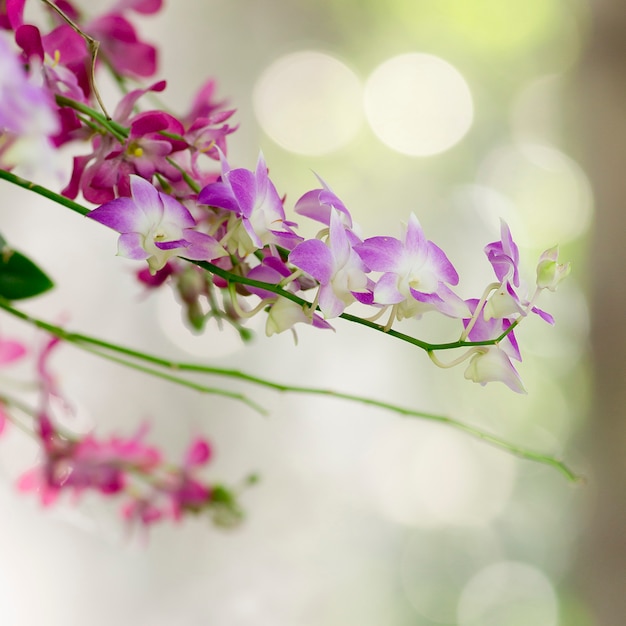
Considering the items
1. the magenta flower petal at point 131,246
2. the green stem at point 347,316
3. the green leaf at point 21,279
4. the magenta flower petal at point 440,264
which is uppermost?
the magenta flower petal at point 440,264

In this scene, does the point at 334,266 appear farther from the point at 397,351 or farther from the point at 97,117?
the point at 397,351

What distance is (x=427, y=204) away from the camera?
0.96m

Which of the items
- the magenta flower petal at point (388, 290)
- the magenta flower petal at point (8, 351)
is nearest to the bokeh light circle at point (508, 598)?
the magenta flower petal at point (8, 351)

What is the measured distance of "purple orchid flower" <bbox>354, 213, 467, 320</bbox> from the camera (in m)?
0.21

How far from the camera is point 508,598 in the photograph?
3.06ft

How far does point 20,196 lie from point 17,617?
415 millimetres

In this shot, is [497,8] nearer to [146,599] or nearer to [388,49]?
[388,49]

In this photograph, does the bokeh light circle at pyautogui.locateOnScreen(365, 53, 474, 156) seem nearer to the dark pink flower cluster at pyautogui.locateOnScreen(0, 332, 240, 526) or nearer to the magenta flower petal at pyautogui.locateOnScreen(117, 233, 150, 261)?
the dark pink flower cluster at pyautogui.locateOnScreen(0, 332, 240, 526)

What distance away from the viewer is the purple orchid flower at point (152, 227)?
0.68 feet

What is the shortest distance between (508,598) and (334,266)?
848mm

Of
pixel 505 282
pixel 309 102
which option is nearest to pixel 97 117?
pixel 505 282

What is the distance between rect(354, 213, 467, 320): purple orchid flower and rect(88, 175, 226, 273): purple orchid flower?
5cm

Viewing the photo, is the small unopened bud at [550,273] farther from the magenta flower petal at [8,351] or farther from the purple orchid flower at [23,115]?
the magenta flower petal at [8,351]

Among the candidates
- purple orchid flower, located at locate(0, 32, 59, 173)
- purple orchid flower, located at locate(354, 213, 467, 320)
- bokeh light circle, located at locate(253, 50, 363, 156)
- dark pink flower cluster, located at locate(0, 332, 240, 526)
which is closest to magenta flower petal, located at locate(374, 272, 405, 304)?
purple orchid flower, located at locate(354, 213, 467, 320)
